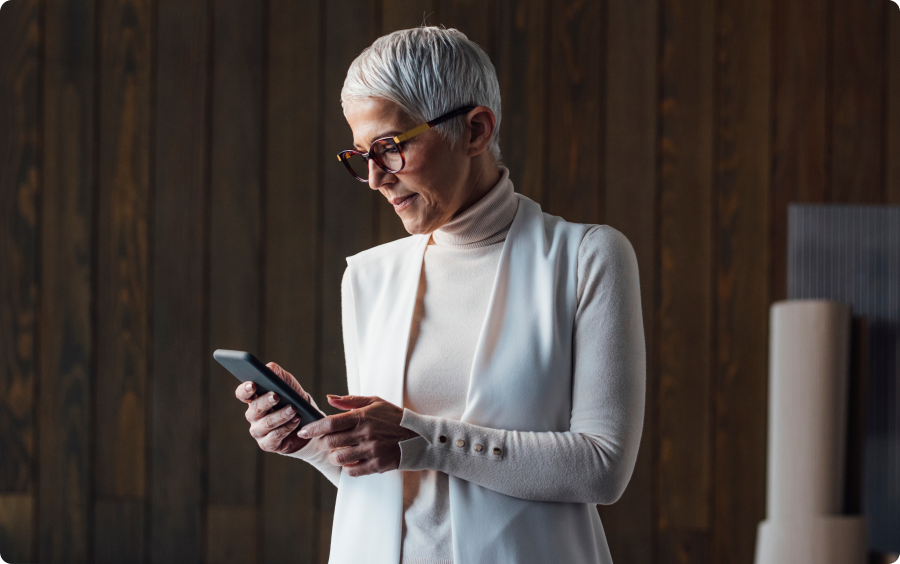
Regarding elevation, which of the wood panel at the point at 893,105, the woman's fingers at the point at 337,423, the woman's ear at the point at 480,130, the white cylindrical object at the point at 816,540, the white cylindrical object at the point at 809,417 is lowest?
the woman's fingers at the point at 337,423

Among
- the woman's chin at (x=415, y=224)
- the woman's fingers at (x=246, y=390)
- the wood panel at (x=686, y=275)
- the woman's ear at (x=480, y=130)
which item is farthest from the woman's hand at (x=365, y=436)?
the wood panel at (x=686, y=275)

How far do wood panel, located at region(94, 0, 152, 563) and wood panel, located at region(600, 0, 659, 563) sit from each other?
151 cm

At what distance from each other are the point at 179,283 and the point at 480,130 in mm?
1597

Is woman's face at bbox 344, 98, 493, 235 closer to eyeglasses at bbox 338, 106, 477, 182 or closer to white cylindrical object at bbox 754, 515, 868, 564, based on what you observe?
eyeglasses at bbox 338, 106, 477, 182

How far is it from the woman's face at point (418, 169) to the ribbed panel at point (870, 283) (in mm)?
817

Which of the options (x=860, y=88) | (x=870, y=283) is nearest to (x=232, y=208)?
(x=860, y=88)

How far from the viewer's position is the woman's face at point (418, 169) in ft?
3.46

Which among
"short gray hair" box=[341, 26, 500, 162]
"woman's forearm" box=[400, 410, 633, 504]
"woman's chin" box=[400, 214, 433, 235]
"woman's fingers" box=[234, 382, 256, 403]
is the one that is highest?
"short gray hair" box=[341, 26, 500, 162]

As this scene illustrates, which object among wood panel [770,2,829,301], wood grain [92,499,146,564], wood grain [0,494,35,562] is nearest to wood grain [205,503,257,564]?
wood grain [92,499,146,564]

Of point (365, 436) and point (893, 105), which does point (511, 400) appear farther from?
point (893, 105)

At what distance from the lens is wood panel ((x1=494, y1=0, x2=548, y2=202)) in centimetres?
229

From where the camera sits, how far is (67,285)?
2412 millimetres

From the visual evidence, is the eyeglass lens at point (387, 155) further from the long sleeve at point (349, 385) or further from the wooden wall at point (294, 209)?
the wooden wall at point (294, 209)

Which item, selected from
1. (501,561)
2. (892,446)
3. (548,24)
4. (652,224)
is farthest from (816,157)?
(892,446)
